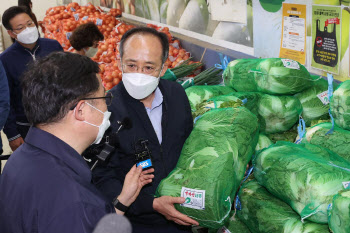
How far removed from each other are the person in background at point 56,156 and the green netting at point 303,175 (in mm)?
953

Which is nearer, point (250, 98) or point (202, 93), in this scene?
point (250, 98)

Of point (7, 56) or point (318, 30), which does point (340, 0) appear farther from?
point (7, 56)

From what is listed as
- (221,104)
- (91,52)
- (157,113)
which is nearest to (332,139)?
(221,104)

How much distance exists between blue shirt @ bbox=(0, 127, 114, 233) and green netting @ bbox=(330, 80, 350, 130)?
4.93 ft

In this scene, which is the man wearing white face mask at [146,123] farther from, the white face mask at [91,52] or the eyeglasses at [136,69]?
the white face mask at [91,52]

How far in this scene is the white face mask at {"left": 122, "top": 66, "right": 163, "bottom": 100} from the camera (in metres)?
2.03

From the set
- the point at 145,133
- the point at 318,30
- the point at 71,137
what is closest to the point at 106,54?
the point at 318,30

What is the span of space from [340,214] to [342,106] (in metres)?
0.83

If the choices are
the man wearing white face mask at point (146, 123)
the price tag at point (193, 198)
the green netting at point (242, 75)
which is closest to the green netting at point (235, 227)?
the man wearing white face mask at point (146, 123)

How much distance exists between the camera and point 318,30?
2846mm

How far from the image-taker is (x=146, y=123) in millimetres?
1990

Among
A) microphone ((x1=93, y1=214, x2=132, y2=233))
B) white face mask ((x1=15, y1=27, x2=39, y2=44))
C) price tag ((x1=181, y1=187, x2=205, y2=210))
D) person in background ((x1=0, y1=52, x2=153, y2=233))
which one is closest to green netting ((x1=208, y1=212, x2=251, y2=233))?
price tag ((x1=181, y1=187, x2=205, y2=210))

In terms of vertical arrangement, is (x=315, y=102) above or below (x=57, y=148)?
below

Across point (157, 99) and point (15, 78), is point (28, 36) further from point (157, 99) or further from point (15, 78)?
point (157, 99)
